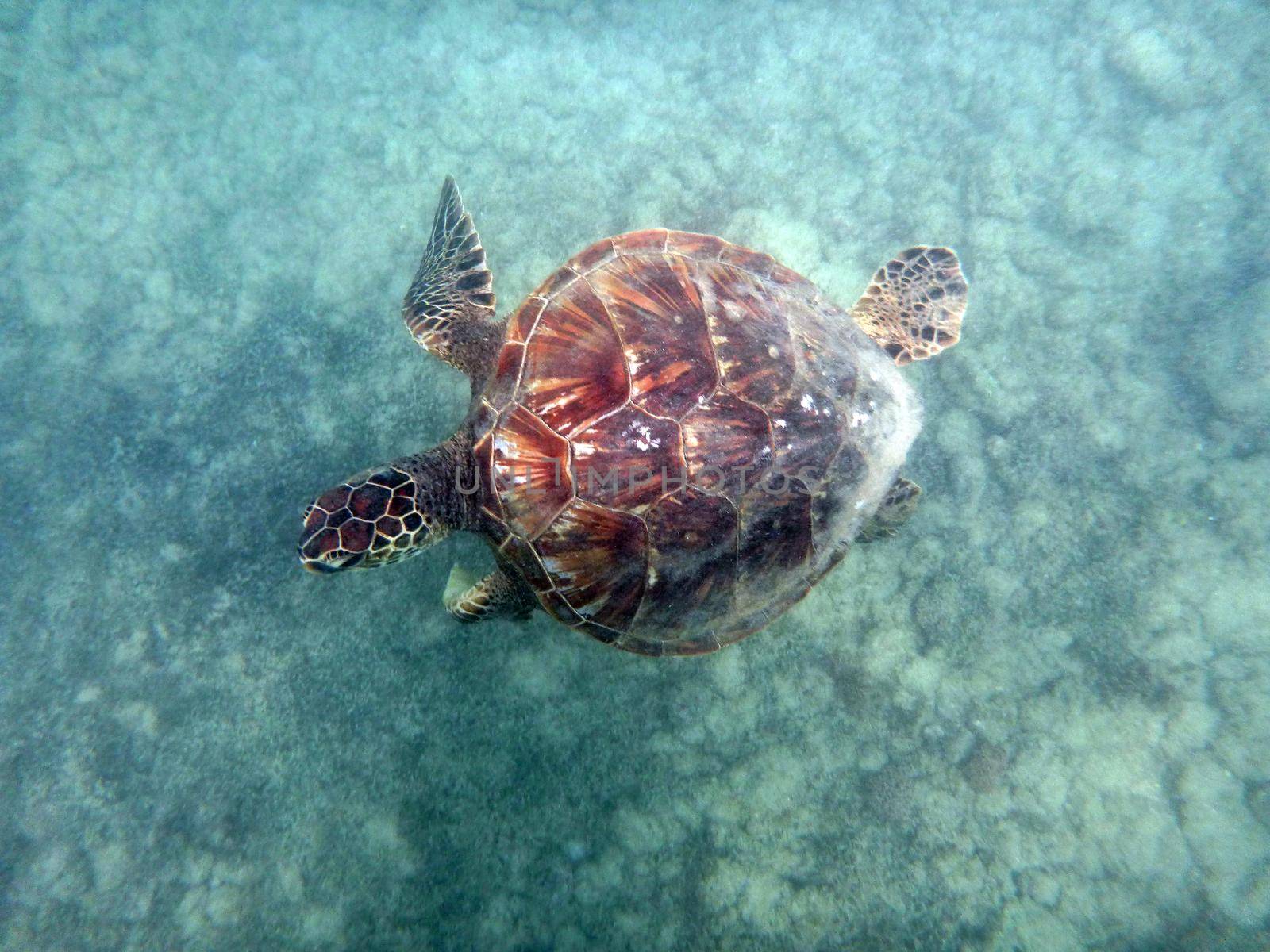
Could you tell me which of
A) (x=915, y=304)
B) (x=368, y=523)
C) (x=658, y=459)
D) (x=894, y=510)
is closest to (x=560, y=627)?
(x=368, y=523)

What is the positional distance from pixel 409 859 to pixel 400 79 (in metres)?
4.64

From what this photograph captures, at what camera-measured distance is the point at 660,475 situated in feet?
6.56

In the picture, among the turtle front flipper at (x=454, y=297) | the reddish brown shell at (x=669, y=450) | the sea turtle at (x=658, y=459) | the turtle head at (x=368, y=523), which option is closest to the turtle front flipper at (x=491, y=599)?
the sea turtle at (x=658, y=459)

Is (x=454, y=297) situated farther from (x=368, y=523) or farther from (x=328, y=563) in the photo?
(x=328, y=563)

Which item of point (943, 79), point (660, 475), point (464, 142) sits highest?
point (943, 79)

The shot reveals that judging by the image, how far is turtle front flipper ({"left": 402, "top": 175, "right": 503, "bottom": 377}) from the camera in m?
2.78

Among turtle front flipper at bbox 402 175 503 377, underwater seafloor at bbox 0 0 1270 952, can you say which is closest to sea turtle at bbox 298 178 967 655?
turtle front flipper at bbox 402 175 503 377

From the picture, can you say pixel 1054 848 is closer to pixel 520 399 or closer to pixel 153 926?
pixel 520 399

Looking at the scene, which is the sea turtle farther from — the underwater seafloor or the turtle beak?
the underwater seafloor

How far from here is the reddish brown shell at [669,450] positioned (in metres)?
2.03

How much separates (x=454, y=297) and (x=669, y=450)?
167 cm

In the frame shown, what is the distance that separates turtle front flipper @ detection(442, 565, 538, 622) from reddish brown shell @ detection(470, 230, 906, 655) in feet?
0.72

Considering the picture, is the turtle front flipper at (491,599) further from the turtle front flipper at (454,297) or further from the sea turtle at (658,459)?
the turtle front flipper at (454,297)

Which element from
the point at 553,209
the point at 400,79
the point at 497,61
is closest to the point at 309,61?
the point at 400,79
